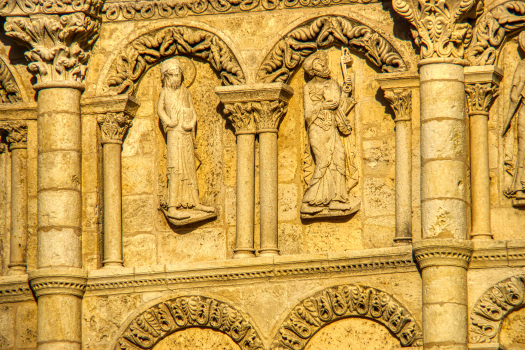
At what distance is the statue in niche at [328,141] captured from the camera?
15914 mm

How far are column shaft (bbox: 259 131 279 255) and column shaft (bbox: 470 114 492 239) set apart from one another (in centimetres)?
207

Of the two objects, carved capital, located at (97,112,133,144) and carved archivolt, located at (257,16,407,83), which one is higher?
carved archivolt, located at (257,16,407,83)

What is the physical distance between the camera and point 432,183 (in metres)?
15.2

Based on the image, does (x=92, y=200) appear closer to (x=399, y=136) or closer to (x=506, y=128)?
(x=399, y=136)

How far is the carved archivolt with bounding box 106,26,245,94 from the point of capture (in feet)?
54.1

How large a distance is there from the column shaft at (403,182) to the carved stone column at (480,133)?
2.11 ft

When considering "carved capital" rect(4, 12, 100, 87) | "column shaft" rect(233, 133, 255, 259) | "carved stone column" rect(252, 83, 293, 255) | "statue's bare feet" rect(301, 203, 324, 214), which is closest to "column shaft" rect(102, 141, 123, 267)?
"carved capital" rect(4, 12, 100, 87)

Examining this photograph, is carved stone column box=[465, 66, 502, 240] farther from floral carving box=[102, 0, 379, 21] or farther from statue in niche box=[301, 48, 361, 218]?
floral carving box=[102, 0, 379, 21]

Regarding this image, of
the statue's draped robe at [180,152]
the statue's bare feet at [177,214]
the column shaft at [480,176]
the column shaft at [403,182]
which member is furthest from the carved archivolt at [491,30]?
the statue's bare feet at [177,214]

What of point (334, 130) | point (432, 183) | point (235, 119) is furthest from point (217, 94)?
point (432, 183)

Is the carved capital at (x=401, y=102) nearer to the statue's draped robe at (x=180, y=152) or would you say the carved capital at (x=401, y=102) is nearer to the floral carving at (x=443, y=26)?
the floral carving at (x=443, y=26)

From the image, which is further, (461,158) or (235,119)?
(235,119)

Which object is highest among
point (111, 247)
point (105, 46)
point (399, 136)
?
point (105, 46)

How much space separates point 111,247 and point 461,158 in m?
3.87
